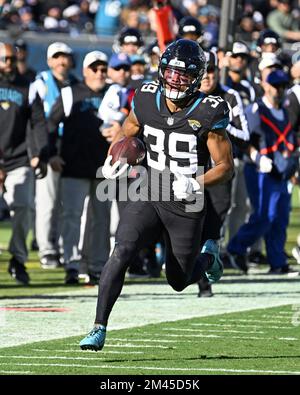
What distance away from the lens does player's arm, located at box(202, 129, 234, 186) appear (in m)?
7.92

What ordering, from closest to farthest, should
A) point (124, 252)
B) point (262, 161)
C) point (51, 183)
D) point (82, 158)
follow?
point (124, 252) → point (82, 158) → point (262, 161) → point (51, 183)

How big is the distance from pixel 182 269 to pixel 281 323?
4.67ft

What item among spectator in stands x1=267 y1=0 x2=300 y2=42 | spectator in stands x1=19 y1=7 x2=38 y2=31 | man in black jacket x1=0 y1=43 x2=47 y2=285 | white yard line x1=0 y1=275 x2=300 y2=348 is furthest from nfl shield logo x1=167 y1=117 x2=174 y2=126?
spectator in stands x1=267 y1=0 x2=300 y2=42

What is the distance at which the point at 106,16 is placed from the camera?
71.5ft

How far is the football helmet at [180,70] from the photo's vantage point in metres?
7.90

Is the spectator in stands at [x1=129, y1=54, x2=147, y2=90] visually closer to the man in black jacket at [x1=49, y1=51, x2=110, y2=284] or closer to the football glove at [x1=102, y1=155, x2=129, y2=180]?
the man in black jacket at [x1=49, y1=51, x2=110, y2=284]

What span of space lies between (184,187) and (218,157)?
31 centimetres

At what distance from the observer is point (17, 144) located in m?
11.4

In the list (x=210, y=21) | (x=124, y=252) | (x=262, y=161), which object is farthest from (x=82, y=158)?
(x=210, y=21)

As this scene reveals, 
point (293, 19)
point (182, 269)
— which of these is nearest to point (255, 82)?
point (182, 269)

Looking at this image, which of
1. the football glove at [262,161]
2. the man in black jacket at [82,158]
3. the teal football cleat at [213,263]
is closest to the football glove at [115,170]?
the teal football cleat at [213,263]

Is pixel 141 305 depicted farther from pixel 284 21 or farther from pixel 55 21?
pixel 284 21

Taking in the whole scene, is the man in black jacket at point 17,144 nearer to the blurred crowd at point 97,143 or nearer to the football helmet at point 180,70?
the blurred crowd at point 97,143

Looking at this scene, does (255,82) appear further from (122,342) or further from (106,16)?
(106,16)
